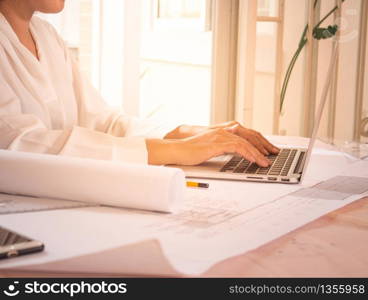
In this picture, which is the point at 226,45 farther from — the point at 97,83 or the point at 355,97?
the point at 355,97

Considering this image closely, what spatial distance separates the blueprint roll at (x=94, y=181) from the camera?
→ 791 mm

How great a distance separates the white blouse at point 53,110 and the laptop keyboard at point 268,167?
19 centimetres

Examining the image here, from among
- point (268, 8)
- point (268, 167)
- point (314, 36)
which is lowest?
point (268, 167)

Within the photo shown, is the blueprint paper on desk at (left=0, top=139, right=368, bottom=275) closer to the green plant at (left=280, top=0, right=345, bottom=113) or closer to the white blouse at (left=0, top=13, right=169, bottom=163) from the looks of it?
the white blouse at (left=0, top=13, right=169, bottom=163)

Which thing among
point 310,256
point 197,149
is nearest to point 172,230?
point 310,256

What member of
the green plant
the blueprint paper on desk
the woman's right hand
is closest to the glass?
the green plant

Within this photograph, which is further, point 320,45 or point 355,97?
point 320,45

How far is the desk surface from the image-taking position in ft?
1.87

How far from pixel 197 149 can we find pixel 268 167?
0.15m

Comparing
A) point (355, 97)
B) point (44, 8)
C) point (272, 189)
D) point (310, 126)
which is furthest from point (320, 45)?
point (272, 189)

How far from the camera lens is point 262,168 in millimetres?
1184

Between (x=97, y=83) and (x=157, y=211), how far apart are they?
2740mm

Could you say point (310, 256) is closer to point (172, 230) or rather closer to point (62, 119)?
point (172, 230)

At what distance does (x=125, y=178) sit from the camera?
806 millimetres
